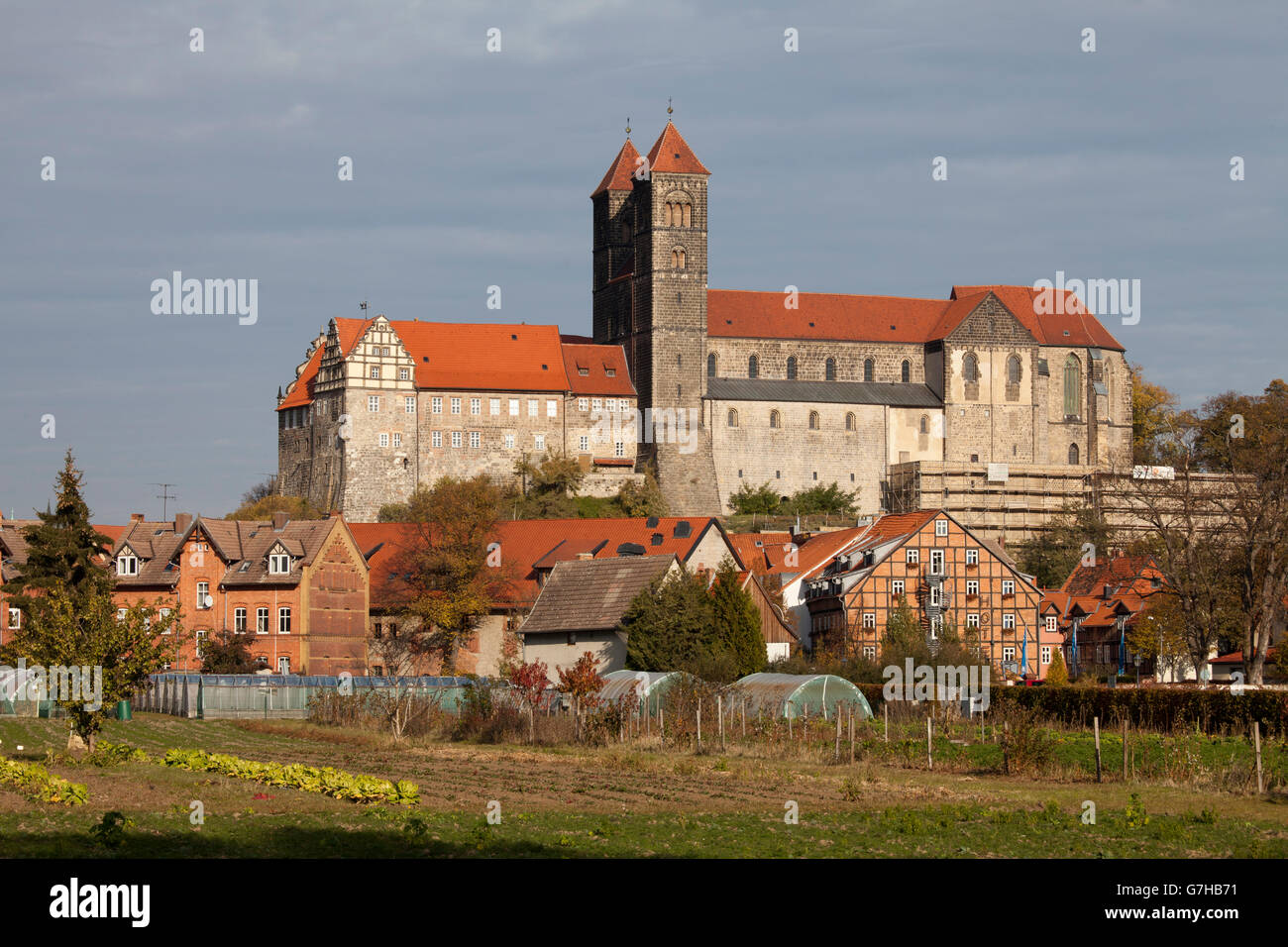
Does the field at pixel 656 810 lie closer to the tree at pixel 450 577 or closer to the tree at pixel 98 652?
the tree at pixel 98 652

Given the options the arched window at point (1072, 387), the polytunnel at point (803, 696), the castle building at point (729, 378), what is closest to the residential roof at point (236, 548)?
the polytunnel at point (803, 696)

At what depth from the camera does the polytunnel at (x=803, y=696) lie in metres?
40.5

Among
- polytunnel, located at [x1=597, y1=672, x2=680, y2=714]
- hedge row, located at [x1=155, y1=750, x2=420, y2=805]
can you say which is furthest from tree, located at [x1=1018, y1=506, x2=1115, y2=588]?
hedge row, located at [x1=155, y1=750, x2=420, y2=805]

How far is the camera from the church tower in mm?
110312

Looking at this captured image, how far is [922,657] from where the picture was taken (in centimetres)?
5084

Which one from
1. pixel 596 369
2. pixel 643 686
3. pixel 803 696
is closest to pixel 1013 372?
pixel 596 369

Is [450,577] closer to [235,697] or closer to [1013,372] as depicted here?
[235,697]

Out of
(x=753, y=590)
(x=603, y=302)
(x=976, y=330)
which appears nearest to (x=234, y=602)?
(x=753, y=590)

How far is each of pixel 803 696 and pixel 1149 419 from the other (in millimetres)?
97499

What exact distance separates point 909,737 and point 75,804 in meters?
18.5

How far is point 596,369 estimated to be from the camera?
112312 millimetres

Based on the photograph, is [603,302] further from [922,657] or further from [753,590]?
[922,657]

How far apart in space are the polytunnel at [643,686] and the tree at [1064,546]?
51.3 meters

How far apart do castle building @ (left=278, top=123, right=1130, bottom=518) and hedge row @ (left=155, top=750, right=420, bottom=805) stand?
77156 mm
